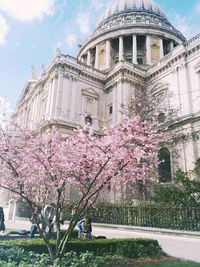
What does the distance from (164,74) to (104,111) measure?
888cm

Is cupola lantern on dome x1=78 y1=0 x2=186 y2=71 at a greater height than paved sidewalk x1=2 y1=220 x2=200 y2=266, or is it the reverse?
cupola lantern on dome x1=78 y1=0 x2=186 y2=71

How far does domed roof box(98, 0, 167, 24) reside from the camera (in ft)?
172

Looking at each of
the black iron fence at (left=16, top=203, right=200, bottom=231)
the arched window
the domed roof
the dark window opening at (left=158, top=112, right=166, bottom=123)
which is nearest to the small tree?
the black iron fence at (left=16, top=203, right=200, bottom=231)

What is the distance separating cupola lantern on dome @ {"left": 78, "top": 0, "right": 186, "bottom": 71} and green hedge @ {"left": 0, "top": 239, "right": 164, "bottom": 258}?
119 feet

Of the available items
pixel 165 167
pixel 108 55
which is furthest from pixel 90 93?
pixel 165 167

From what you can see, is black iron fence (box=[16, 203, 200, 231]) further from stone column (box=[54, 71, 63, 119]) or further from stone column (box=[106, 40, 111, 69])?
stone column (box=[106, 40, 111, 69])

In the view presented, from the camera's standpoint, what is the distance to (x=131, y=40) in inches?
1841

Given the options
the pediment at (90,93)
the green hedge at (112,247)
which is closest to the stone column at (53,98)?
the pediment at (90,93)

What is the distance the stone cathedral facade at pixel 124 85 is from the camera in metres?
27.6

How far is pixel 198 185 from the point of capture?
1608 cm

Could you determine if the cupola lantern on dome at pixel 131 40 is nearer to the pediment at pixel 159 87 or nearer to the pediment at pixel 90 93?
the pediment at pixel 90 93

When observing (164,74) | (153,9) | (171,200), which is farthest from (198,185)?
(153,9)

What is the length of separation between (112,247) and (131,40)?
4287cm

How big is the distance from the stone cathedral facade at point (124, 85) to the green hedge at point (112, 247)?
11751 mm
